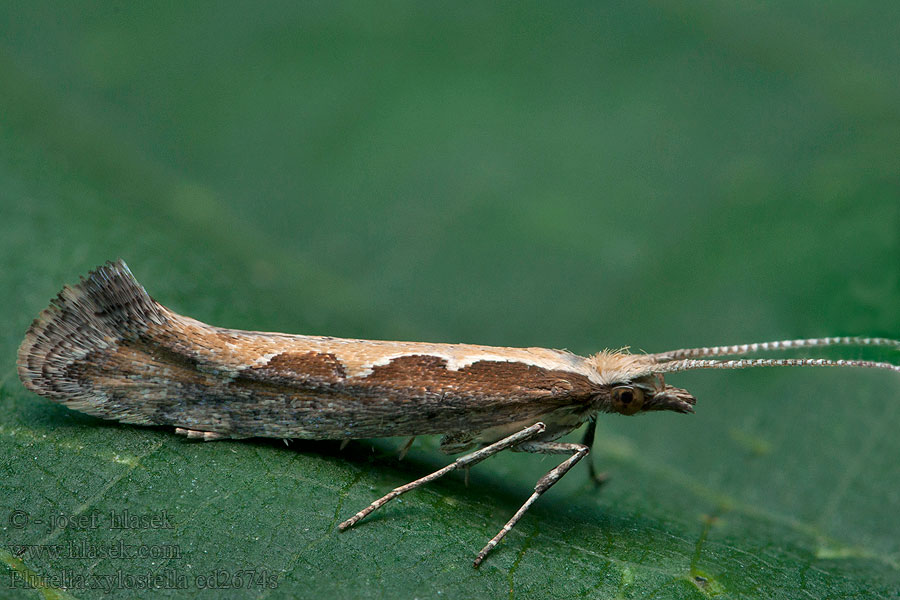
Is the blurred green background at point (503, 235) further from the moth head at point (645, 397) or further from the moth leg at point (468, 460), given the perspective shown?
the moth head at point (645, 397)

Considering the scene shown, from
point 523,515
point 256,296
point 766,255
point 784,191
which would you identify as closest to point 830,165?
point 784,191

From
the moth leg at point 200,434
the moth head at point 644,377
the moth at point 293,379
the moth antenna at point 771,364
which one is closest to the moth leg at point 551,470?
the moth at point 293,379

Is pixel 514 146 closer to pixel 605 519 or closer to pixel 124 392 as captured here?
pixel 605 519

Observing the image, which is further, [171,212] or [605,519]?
[171,212]

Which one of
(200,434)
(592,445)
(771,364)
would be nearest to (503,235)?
(592,445)

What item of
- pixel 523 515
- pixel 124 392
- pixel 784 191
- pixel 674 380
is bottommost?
pixel 124 392

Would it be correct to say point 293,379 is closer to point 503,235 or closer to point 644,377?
point 644,377

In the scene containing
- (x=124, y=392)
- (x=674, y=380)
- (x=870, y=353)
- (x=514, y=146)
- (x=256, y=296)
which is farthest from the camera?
(x=514, y=146)
